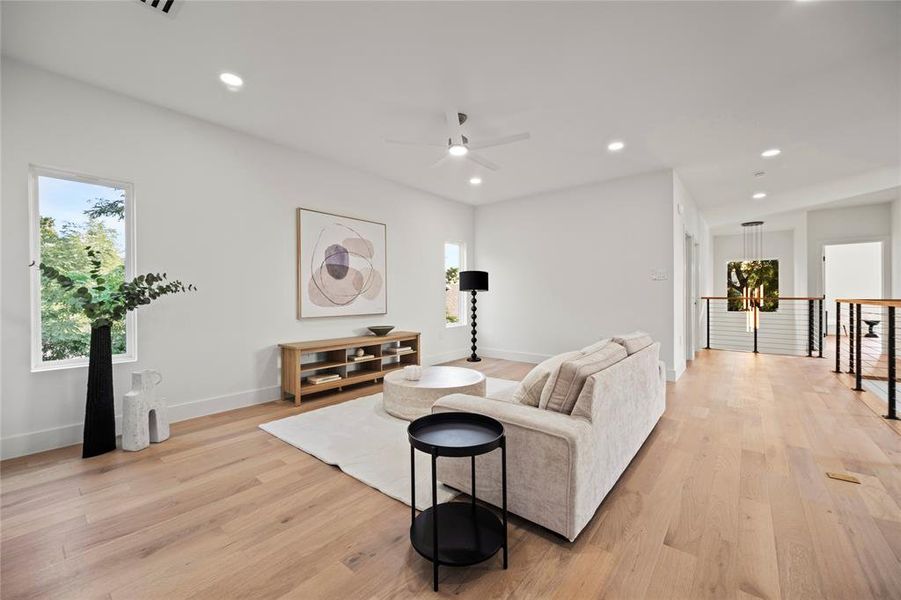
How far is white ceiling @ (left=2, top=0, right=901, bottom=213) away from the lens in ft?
7.07

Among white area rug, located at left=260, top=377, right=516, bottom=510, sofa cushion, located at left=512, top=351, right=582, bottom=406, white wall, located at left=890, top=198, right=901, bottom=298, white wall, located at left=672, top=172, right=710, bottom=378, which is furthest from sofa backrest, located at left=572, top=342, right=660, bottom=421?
white wall, located at left=890, top=198, right=901, bottom=298

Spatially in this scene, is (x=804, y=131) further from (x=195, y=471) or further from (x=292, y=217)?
(x=195, y=471)

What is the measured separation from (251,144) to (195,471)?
3.08 meters

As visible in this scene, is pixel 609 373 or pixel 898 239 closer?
pixel 609 373

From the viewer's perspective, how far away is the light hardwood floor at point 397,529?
56.9 inches

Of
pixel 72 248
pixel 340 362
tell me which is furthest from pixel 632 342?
pixel 72 248

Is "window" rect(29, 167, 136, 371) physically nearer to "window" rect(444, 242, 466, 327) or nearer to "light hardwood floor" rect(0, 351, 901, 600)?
"light hardwood floor" rect(0, 351, 901, 600)

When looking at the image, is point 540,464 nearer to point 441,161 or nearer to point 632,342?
point 632,342

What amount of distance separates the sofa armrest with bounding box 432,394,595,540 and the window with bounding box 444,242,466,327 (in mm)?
4436

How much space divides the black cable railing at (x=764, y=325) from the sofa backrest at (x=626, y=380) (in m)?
5.66

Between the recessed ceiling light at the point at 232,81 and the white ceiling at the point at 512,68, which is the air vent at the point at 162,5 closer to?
the white ceiling at the point at 512,68

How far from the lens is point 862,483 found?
2.18 meters

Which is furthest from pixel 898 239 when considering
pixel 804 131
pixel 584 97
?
pixel 584 97

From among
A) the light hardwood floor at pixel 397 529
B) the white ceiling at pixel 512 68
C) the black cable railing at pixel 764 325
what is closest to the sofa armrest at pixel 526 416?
the light hardwood floor at pixel 397 529
